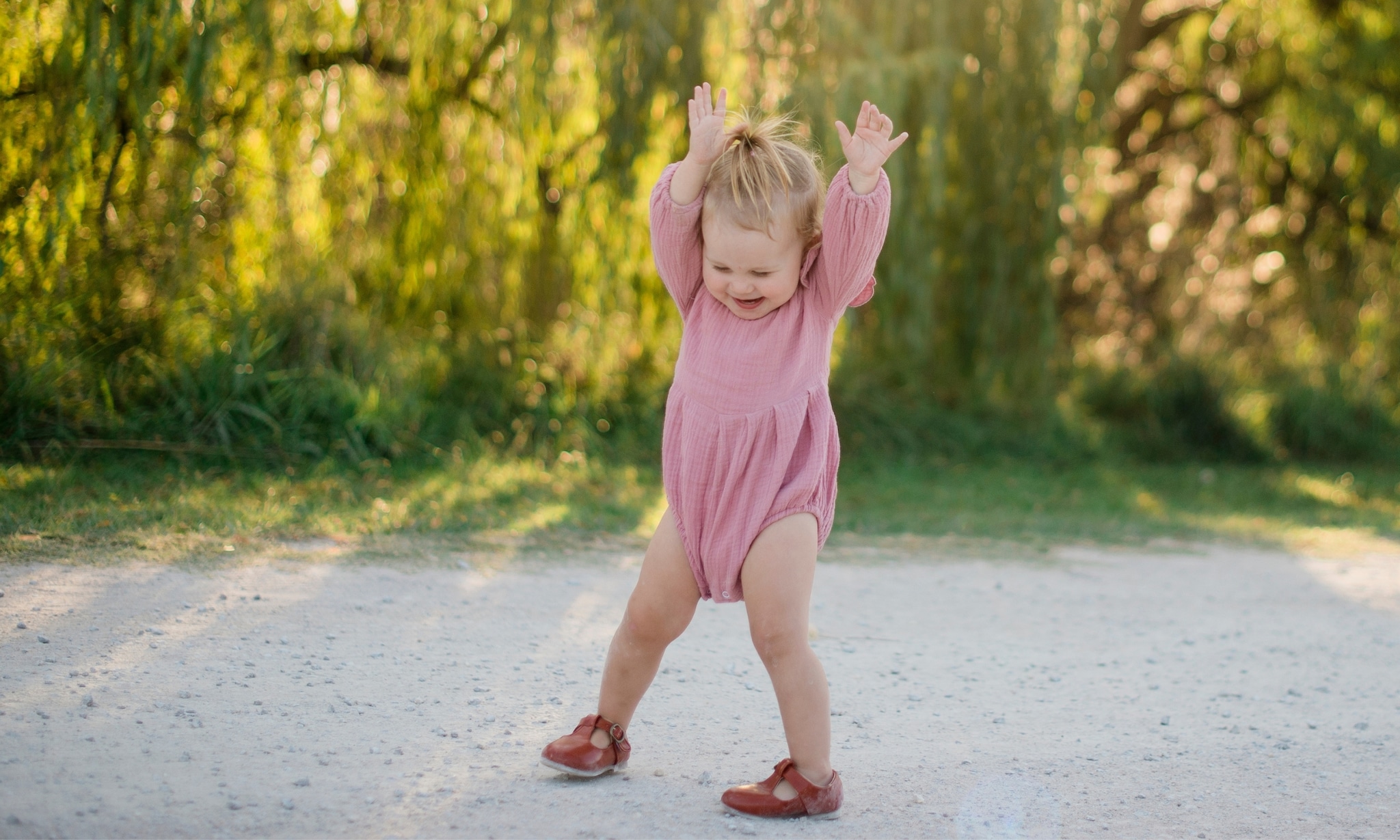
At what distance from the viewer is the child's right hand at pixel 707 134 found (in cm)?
226

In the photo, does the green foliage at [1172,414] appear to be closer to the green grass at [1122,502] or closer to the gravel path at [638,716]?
the green grass at [1122,502]

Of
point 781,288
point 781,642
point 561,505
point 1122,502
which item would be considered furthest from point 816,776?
point 1122,502

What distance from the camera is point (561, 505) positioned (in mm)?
5039

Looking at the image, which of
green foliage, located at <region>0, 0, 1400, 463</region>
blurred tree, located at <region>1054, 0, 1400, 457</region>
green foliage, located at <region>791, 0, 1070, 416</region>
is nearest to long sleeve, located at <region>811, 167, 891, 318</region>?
green foliage, located at <region>0, 0, 1400, 463</region>

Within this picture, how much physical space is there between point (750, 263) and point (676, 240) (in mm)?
173

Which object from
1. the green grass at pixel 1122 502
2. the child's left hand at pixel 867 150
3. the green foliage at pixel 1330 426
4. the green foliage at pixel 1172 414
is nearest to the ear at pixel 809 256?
the child's left hand at pixel 867 150

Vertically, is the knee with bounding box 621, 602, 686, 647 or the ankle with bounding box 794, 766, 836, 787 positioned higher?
the knee with bounding box 621, 602, 686, 647

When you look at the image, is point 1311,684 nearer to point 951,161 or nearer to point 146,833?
point 146,833

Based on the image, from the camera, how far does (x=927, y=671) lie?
3.27 m

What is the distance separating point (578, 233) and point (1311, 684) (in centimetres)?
421

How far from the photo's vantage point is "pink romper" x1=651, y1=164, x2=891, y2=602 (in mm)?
2256

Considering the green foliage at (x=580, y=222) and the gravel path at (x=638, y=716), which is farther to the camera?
the green foliage at (x=580, y=222)

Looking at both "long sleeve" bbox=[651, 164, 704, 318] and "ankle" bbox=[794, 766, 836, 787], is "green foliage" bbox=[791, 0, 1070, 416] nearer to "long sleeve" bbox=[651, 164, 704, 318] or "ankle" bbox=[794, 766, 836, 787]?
"long sleeve" bbox=[651, 164, 704, 318]

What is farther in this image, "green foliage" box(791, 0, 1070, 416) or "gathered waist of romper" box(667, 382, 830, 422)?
"green foliage" box(791, 0, 1070, 416)
